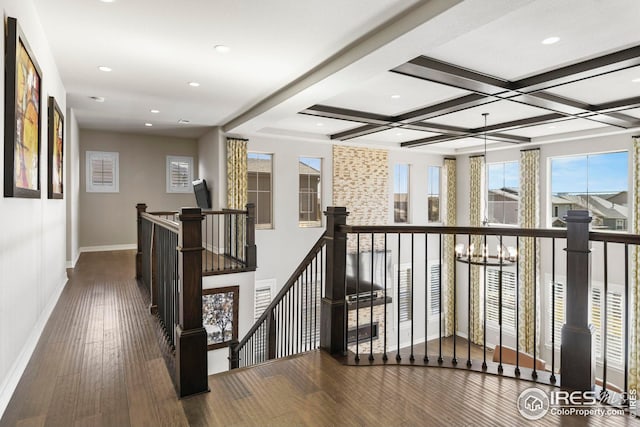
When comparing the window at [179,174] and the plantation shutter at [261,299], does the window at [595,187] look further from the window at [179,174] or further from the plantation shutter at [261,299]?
the window at [179,174]

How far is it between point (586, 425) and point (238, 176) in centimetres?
642

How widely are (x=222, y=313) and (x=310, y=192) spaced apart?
140 inches

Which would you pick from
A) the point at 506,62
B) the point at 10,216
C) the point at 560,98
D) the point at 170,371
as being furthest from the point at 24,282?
the point at 560,98

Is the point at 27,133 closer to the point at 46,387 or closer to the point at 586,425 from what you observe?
the point at 46,387

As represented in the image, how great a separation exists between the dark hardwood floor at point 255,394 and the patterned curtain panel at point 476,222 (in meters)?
7.74

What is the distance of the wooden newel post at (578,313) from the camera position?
6.84 ft

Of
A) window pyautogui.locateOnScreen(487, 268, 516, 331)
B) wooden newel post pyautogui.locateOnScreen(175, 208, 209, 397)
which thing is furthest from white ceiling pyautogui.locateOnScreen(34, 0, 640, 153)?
window pyautogui.locateOnScreen(487, 268, 516, 331)

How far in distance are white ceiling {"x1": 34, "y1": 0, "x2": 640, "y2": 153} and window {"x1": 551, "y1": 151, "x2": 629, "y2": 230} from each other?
2797 millimetres

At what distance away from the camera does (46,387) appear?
2195 millimetres

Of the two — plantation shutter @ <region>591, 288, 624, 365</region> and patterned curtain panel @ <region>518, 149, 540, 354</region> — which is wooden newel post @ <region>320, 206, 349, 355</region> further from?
patterned curtain panel @ <region>518, 149, 540, 354</region>

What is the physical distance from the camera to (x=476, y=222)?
977cm

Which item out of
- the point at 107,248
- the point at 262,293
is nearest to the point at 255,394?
the point at 262,293

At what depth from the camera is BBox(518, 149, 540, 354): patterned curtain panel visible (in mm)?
8273

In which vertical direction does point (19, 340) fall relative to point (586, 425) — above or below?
above
